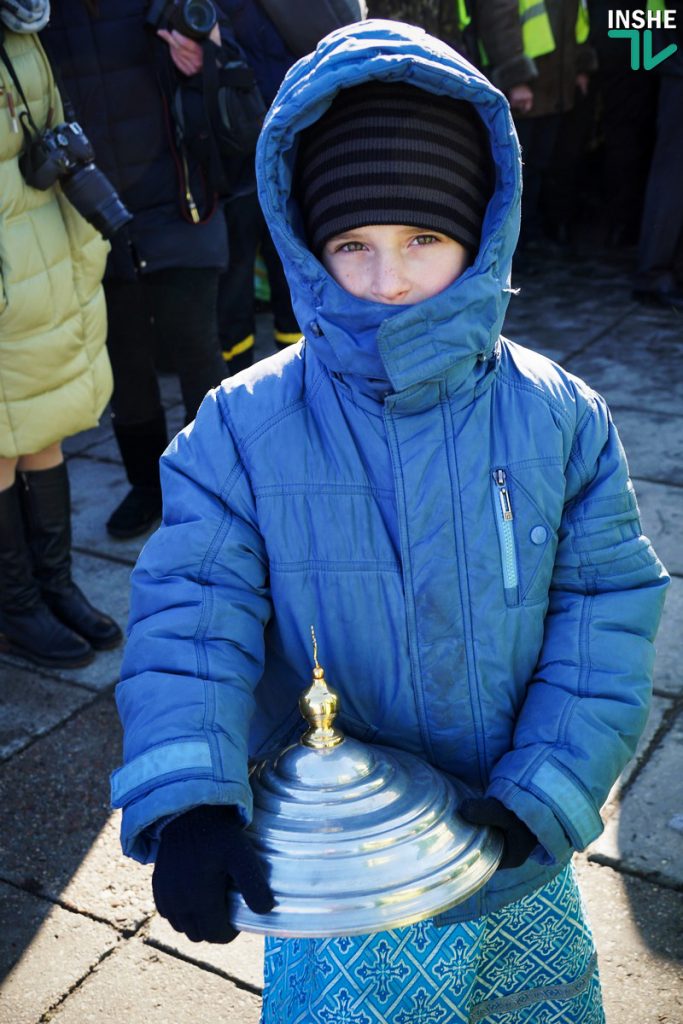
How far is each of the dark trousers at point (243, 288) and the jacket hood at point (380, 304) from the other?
292cm

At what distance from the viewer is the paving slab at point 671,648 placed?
3.49m

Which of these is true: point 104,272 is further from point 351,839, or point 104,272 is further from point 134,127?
point 351,839

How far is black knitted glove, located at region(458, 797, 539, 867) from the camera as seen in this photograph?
1575mm

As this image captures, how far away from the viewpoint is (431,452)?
5.71 ft

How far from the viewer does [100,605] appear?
4.12 metres

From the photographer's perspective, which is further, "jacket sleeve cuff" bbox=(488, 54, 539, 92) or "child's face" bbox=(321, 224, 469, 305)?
"jacket sleeve cuff" bbox=(488, 54, 539, 92)

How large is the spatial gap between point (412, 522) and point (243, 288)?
11.0 feet

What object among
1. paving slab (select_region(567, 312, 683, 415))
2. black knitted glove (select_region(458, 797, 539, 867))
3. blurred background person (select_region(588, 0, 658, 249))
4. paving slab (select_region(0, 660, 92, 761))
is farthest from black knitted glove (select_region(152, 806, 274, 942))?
blurred background person (select_region(588, 0, 658, 249))

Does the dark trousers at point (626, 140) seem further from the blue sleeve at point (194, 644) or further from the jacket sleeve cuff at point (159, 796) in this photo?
the jacket sleeve cuff at point (159, 796)

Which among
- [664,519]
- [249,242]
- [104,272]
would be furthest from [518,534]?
[249,242]

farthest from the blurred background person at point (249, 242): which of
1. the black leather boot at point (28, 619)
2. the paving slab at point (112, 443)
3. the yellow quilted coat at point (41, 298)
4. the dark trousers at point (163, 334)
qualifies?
the black leather boot at point (28, 619)

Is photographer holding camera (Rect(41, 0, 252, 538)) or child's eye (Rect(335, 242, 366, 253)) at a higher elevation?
child's eye (Rect(335, 242, 366, 253))

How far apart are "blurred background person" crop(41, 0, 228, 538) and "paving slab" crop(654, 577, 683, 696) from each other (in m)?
1.74

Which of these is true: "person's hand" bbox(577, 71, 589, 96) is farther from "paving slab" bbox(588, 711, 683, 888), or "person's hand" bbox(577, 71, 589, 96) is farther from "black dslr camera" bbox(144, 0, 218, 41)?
"paving slab" bbox(588, 711, 683, 888)
